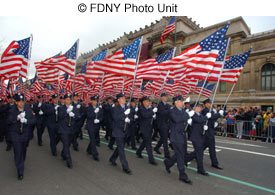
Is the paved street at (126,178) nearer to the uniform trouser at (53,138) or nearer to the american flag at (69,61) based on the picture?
the uniform trouser at (53,138)

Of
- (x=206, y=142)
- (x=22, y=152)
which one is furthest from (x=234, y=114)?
(x=22, y=152)

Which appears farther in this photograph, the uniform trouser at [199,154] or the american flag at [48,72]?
the american flag at [48,72]

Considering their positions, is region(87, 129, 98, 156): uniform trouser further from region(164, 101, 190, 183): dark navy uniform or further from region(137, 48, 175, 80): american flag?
region(137, 48, 175, 80): american flag

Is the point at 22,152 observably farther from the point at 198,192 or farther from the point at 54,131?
the point at 198,192

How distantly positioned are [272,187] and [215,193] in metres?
1.35

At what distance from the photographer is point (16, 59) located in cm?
871

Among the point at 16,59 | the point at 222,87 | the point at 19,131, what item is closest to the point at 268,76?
the point at 222,87

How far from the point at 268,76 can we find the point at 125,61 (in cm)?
2009

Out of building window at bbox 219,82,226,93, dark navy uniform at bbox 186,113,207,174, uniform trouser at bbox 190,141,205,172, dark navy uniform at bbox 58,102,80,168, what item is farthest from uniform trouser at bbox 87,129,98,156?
building window at bbox 219,82,226,93

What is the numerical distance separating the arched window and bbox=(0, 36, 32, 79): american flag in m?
22.0

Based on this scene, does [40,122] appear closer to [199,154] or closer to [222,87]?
[199,154]

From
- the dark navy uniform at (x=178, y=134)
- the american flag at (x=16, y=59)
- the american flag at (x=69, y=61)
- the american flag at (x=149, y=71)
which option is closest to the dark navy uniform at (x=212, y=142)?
the dark navy uniform at (x=178, y=134)

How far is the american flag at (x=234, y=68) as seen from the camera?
795 cm

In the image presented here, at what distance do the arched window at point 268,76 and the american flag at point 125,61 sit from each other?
19.6 metres
